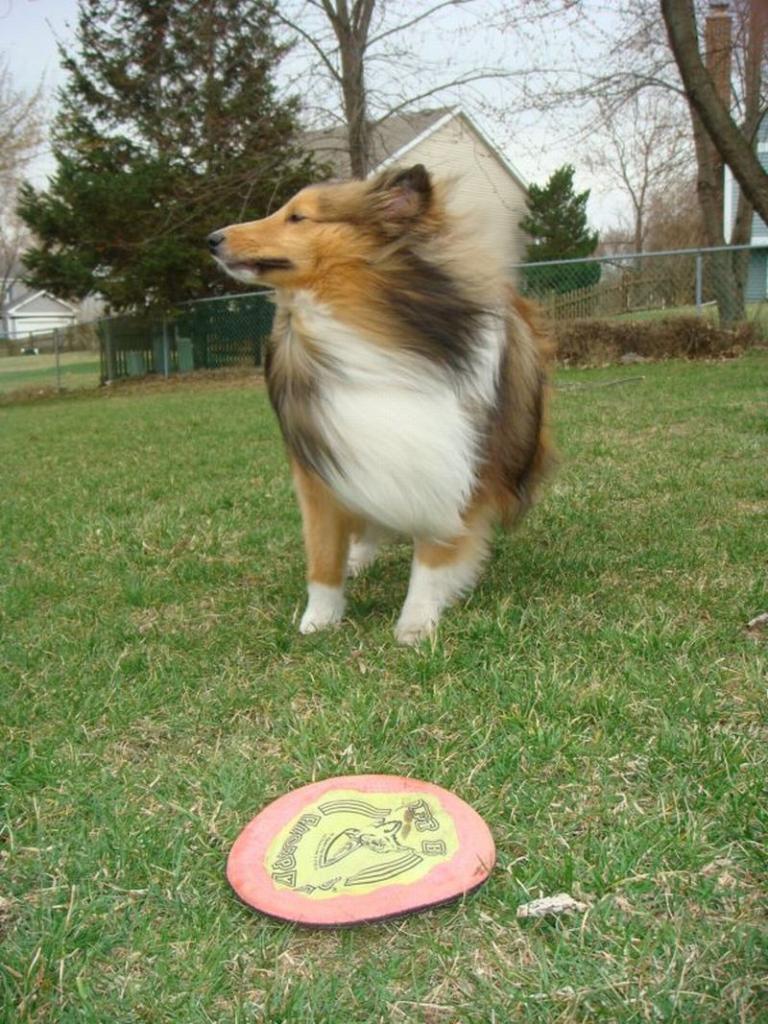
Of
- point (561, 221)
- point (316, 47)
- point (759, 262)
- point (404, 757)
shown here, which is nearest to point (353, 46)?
point (316, 47)

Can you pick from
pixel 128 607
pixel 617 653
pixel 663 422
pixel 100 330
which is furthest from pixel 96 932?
pixel 100 330

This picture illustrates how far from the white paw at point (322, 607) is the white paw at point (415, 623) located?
0.28 meters

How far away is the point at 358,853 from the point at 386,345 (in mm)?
1705

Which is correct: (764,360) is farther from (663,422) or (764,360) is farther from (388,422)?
(388,422)

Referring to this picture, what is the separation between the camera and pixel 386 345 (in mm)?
3186

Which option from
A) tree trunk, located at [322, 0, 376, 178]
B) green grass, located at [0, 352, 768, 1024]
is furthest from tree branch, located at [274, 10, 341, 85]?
green grass, located at [0, 352, 768, 1024]

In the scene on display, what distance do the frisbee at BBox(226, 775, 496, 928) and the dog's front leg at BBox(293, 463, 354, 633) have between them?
1.33 metres

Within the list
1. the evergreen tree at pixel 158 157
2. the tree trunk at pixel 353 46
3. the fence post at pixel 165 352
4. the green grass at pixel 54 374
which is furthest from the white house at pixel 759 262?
the green grass at pixel 54 374

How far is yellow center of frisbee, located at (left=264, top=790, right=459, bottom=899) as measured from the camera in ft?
6.46

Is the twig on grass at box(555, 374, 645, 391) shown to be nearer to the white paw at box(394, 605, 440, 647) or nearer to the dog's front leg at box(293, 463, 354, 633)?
the dog's front leg at box(293, 463, 354, 633)

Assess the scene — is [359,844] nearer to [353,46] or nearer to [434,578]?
[434,578]

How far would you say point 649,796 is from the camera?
225cm

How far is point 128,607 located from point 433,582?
135 centimetres

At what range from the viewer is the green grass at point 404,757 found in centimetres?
171
